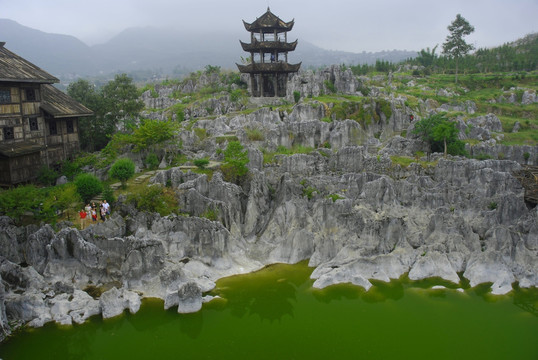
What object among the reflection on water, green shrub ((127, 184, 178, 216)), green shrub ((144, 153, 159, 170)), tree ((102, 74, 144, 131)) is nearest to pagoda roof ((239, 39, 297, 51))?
tree ((102, 74, 144, 131))

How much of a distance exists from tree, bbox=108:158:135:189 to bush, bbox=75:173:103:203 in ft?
4.91

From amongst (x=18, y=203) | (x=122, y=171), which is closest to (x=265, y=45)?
(x=122, y=171)

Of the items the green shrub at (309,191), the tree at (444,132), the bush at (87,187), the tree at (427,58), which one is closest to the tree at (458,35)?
the tree at (427,58)

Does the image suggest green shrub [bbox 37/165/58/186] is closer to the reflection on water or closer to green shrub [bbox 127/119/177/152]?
green shrub [bbox 127/119/177/152]

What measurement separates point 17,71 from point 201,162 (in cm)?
1169

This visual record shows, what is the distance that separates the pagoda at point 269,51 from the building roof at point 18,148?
20.3 meters

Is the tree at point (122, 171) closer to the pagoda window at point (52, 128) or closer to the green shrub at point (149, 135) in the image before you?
the green shrub at point (149, 135)

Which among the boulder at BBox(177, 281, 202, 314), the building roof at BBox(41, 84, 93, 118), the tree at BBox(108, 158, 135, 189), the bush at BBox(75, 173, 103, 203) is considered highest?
the building roof at BBox(41, 84, 93, 118)

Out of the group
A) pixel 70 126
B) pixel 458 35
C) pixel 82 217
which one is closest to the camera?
pixel 82 217

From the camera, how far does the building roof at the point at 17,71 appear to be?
23922 millimetres

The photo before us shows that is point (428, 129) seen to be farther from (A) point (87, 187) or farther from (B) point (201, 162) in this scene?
(A) point (87, 187)

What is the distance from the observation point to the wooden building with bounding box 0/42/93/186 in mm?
24047

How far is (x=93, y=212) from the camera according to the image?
20.9 metres

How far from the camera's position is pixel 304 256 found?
21516 mm
